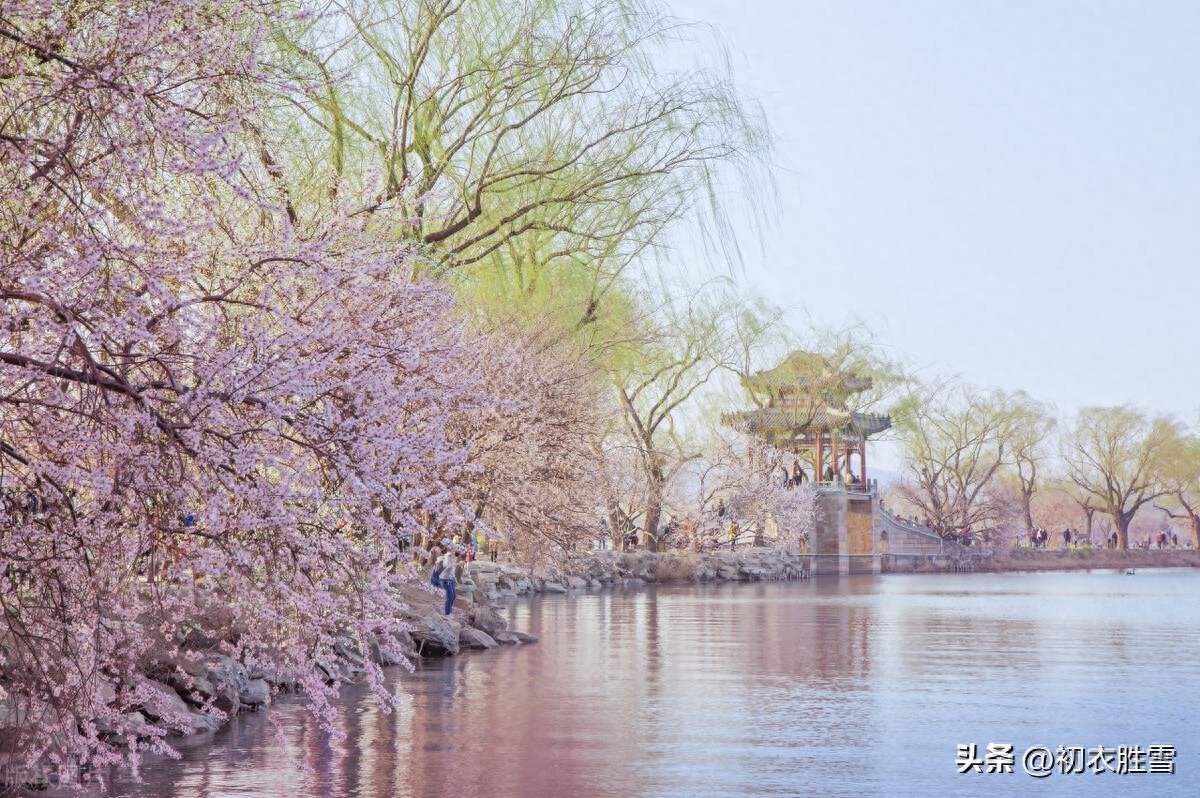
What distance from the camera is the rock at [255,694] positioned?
14305 millimetres

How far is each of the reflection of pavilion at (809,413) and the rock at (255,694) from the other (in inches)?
1533

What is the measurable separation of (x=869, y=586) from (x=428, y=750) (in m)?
40.3

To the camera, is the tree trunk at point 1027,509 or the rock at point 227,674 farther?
the tree trunk at point 1027,509

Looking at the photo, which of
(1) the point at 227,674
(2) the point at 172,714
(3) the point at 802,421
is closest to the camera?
(2) the point at 172,714

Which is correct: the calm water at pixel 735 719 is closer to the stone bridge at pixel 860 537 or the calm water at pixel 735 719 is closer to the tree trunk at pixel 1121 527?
the stone bridge at pixel 860 537

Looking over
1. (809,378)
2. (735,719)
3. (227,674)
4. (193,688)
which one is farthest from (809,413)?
(193,688)

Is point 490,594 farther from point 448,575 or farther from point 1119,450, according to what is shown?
point 1119,450

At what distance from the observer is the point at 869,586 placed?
49.7 m

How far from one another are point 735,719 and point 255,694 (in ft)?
17.7

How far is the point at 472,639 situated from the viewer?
21203 mm

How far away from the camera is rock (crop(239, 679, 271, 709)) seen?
14305mm

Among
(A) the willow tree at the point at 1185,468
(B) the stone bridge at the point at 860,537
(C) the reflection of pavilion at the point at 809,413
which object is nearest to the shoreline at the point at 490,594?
(B) the stone bridge at the point at 860,537

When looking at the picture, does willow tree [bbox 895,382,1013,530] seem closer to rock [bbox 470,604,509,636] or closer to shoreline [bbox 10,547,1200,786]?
shoreline [bbox 10,547,1200,786]

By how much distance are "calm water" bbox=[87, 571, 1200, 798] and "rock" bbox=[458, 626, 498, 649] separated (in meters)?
0.96
